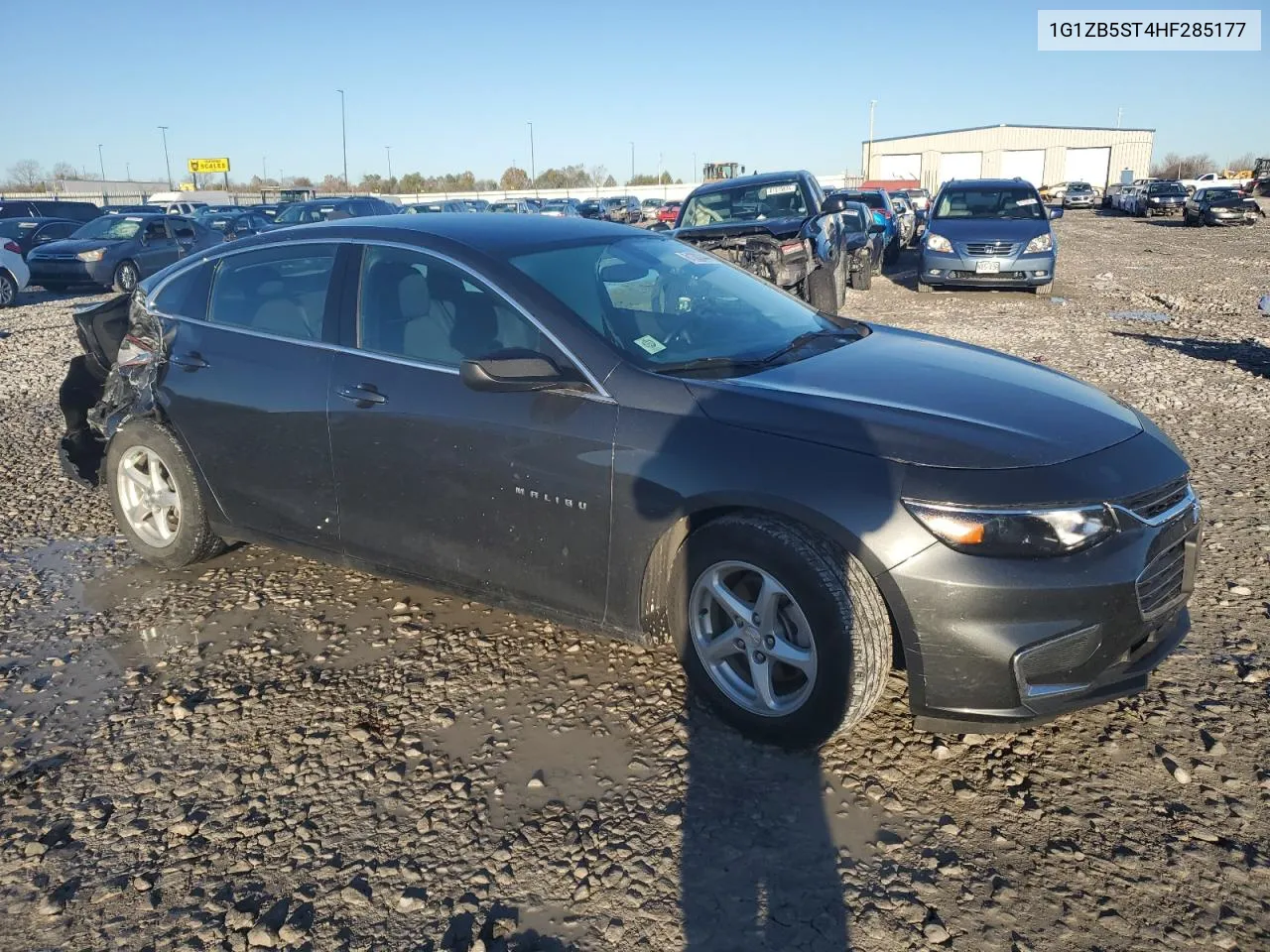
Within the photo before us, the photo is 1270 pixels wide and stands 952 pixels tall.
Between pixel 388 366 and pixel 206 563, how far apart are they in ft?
5.99

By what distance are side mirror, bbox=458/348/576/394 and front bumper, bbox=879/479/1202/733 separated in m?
1.27

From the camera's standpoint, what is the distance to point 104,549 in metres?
5.00

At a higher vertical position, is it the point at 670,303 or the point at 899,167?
the point at 899,167

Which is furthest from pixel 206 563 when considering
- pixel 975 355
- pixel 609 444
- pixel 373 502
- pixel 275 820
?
pixel 975 355

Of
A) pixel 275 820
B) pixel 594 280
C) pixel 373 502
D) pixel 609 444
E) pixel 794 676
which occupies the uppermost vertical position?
pixel 594 280

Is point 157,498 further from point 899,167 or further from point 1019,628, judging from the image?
point 899,167

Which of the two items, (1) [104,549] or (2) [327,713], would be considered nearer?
(2) [327,713]

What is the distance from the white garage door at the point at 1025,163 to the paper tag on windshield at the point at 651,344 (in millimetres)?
82021

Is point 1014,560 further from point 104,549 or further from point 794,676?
point 104,549

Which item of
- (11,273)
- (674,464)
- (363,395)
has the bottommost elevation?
(674,464)

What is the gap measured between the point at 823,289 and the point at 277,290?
7.42 m

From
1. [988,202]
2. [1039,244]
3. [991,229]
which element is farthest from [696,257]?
[988,202]

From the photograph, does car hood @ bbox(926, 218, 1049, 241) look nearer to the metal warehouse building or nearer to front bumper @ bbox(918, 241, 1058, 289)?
front bumper @ bbox(918, 241, 1058, 289)

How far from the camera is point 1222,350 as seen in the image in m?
9.63
